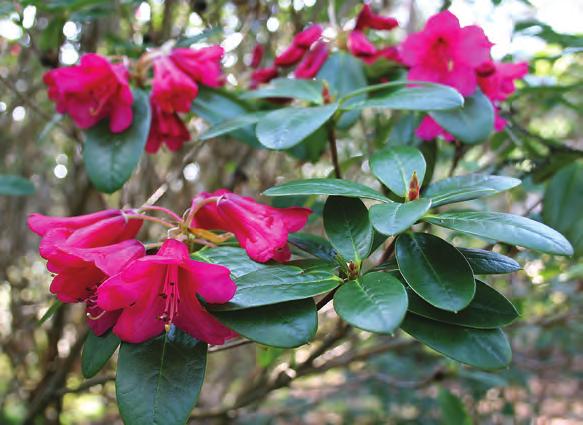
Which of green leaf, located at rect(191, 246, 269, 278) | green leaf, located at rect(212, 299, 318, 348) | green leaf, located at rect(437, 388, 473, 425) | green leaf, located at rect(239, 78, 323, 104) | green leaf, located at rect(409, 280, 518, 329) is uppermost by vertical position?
green leaf, located at rect(239, 78, 323, 104)

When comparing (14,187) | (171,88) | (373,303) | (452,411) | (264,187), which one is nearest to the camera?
(373,303)

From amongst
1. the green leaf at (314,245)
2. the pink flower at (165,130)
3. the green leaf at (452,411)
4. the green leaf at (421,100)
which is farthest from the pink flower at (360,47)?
the green leaf at (452,411)

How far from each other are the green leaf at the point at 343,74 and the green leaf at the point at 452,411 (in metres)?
0.90

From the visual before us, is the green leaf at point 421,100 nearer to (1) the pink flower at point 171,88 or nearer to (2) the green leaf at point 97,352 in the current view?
(1) the pink flower at point 171,88

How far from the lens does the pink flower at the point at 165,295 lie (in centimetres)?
55

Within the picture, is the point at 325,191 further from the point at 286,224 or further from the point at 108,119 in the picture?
the point at 108,119

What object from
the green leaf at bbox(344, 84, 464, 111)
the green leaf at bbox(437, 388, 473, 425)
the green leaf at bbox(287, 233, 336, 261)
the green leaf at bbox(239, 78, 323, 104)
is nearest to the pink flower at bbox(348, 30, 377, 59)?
the green leaf at bbox(239, 78, 323, 104)

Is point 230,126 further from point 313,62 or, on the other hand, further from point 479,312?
point 479,312

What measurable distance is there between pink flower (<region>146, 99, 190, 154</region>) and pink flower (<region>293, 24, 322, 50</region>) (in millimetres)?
290

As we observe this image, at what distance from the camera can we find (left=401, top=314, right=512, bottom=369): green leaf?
1.70 ft

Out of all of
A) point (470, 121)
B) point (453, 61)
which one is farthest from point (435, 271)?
point (453, 61)

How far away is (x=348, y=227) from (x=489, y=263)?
0.53 ft

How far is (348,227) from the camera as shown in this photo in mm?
640

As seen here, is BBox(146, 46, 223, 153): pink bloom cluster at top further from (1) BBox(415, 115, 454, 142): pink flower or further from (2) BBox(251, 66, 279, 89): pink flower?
(1) BBox(415, 115, 454, 142): pink flower
